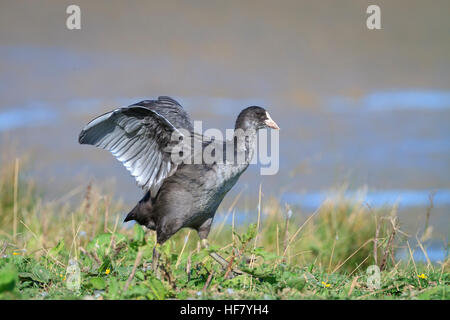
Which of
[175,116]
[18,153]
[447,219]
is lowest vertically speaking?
[447,219]

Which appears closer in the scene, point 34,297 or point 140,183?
point 34,297

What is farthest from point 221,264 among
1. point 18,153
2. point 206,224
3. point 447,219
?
point 18,153

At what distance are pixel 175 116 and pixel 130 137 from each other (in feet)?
2.18

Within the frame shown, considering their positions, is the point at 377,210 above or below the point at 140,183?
below

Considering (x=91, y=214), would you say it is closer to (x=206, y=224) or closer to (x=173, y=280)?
(x=206, y=224)

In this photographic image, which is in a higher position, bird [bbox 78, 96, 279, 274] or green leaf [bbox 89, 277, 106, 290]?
bird [bbox 78, 96, 279, 274]

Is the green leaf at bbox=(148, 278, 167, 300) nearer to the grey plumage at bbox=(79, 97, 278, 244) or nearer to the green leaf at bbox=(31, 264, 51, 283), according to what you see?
the green leaf at bbox=(31, 264, 51, 283)

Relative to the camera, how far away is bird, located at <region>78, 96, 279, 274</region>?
5.39 metres

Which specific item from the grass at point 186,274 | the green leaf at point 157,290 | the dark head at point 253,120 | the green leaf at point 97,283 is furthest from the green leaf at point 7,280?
the dark head at point 253,120

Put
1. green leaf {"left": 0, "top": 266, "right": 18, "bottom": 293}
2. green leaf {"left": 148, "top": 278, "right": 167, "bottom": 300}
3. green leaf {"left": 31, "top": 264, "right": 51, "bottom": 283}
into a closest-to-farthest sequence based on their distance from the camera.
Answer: green leaf {"left": 0, "top": 266, "right": 18, "bottom": 293}
green leaf {"left": 148, "top": 278, "right": 167, "bottom": 300}
green leaf {"left": 31, "top": 264, "right": 51, "bottom": 283}

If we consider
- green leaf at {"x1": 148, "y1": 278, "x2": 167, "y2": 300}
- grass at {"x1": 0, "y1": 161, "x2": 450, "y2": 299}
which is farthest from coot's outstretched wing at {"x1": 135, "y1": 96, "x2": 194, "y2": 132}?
green leaf at {"x1": 148, "y1": 278, "x2": 167, "y2": 300}

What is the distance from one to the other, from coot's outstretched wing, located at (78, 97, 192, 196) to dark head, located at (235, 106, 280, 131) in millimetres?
526

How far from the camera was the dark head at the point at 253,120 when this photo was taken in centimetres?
580

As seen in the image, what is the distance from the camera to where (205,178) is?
213 inches
